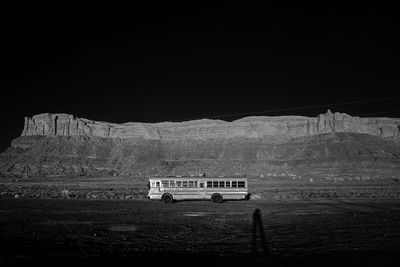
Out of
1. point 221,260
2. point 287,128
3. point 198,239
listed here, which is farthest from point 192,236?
point 287,128

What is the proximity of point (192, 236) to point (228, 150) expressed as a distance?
14647cm

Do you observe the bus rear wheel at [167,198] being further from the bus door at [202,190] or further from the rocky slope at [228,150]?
the rocky slope at [228,150]

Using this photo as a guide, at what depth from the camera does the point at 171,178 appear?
35.9 meters

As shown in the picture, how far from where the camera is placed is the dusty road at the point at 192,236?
13180 mm

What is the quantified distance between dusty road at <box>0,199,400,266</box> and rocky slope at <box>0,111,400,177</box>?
109 metres

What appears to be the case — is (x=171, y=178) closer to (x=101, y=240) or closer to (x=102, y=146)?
(x=101, y=240)

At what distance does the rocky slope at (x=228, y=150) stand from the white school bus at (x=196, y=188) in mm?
97374

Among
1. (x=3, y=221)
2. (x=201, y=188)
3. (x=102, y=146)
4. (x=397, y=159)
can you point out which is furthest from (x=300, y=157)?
(x=3, y=221)

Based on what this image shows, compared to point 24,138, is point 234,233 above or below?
below

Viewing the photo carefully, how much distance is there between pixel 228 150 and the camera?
536 ft

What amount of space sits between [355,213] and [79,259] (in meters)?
18.5

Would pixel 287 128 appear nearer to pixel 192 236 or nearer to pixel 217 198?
pixel 217 198

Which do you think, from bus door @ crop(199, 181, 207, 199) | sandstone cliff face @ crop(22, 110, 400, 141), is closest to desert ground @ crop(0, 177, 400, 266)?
bus door @ crop(199, 181, 207, 199)

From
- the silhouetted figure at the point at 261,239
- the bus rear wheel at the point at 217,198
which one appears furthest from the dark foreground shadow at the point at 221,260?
the bus rear wheel at the point at 217,198
